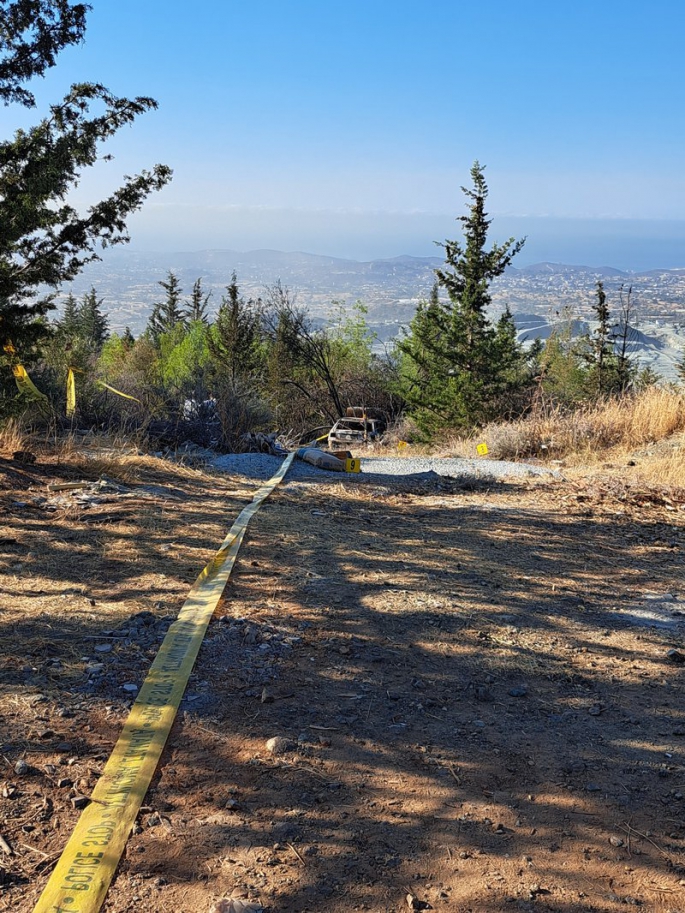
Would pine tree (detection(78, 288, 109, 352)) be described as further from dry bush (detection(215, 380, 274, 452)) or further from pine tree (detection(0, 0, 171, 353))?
pine tree (detection(0, 0, 171, 353))

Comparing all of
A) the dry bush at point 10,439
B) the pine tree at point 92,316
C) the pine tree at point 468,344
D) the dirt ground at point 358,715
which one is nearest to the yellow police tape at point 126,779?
the dirt ground at point 358,715

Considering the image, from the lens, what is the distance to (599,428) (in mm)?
10297

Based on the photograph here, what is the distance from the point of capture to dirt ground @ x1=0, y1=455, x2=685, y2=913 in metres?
1.98

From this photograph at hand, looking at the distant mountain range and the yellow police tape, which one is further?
the distant mountain range

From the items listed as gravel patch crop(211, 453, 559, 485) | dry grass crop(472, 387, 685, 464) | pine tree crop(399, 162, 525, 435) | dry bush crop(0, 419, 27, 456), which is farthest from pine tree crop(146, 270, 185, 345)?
dry bush crop(0, 419, 27, 456)

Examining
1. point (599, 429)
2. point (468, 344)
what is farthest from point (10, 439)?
point (468, 344)

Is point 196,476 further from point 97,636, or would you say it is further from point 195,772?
point 195,772

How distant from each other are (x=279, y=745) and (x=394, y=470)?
7.49 metres

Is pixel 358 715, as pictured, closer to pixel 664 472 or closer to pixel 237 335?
pixel 664 472

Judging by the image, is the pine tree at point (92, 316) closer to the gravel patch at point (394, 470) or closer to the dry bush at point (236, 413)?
the dry bush at point (236, 413)

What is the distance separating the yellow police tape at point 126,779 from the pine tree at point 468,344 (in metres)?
20.1

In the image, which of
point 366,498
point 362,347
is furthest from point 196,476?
point 362,347

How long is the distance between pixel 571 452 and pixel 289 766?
8427 mm

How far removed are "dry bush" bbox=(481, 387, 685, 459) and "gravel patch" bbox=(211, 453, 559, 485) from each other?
3.02 feet
